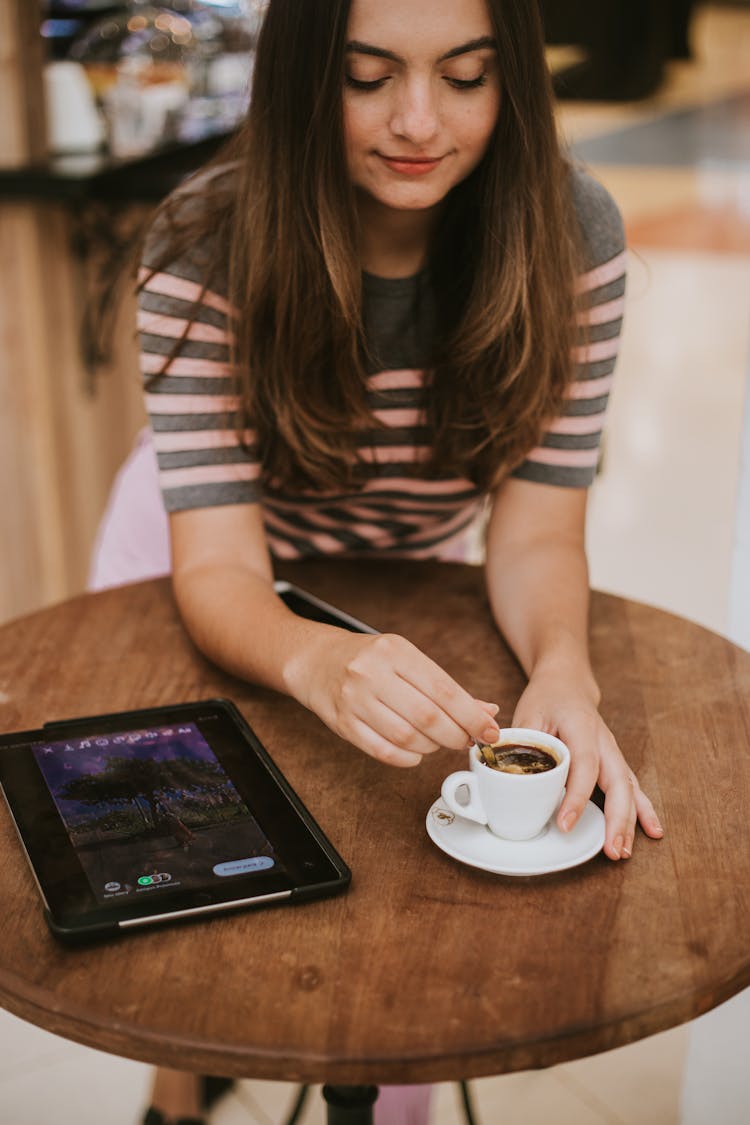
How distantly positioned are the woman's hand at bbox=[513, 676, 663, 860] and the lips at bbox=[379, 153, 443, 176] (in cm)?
52

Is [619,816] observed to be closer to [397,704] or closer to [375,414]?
[397,704]

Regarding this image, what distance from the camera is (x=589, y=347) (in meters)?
1.42

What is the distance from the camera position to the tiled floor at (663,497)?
5.08 feet

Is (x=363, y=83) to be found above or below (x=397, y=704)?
above

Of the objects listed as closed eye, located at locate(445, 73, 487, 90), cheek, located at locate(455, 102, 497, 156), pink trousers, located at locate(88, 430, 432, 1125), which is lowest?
pink trousers, located at locate(88, 430, 432, 1125)

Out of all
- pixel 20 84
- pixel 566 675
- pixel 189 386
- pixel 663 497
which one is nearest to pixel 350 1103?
pixel 566 675

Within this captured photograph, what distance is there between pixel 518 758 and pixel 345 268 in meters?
0.60

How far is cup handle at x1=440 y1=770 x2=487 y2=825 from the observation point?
36.7 inches

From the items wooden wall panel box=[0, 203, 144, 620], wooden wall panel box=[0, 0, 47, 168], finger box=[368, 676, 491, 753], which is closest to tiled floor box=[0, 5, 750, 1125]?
finger box=[368, 676, 491, 753]

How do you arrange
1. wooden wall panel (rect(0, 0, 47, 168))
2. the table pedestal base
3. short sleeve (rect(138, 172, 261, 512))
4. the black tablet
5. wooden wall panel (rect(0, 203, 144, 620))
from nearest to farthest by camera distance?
the black tablet < the table pedestal base < short sleeve (rect(138, 172, 261, 512)) < wooden wall panel (rect(0, 0, 47, 168)) < wooden wall panel (rect(0, 203, 144, 620))

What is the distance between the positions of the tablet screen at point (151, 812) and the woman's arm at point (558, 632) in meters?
0.26

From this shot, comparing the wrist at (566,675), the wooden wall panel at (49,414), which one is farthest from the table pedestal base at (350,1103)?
the wooden wall panel at (49,414)

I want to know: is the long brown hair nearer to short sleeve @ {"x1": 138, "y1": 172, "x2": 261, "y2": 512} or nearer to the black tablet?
short sleeve @ {"x1": 138, "y1": 172, "x2": 261, "y2": 512}

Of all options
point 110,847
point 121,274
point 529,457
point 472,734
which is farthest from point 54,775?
point 121,274
